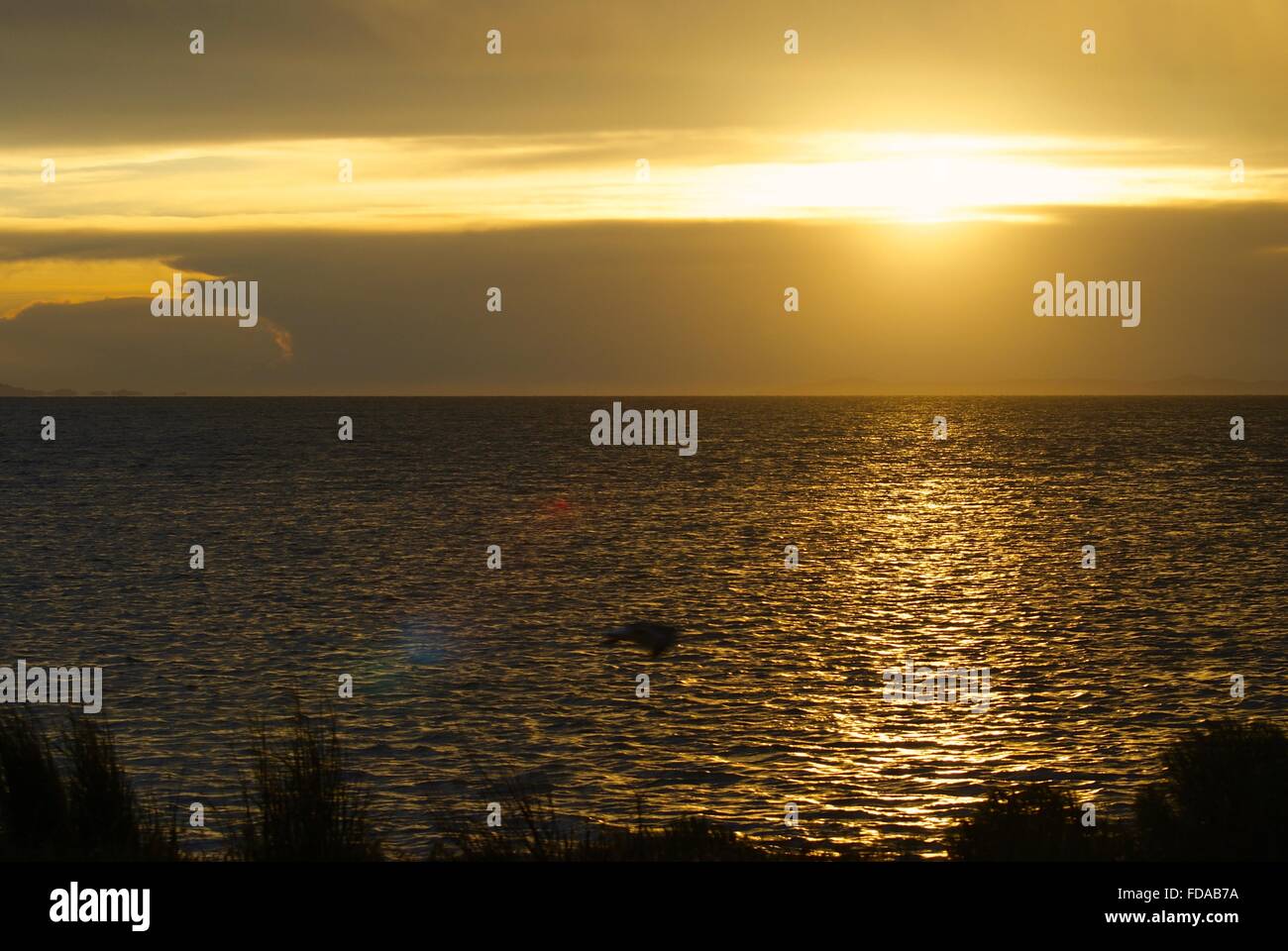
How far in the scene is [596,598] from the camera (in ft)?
157

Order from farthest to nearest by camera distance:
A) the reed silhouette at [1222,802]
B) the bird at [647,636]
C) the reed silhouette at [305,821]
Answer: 1. the bird at [647,636]
2. the reed silhouette at [1222,802]
3. the reed silhouette at [305,821]

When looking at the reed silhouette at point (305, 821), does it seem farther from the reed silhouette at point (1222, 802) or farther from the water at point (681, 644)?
the reed silhouette at point (1222, 802)

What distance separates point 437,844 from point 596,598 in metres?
32.5

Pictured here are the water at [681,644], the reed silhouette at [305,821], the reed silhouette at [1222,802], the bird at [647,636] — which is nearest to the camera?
the reed silhouette at [305,821]

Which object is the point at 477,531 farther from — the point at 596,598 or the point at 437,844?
the point at 437,844

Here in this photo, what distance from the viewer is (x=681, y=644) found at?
3872 centimetres

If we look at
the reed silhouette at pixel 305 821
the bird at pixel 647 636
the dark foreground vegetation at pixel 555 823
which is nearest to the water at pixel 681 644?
the bird at pixel 647 636

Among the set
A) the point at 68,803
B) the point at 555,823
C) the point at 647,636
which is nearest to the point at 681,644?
the point at 647,636

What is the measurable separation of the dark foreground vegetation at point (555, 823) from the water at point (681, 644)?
394 cm

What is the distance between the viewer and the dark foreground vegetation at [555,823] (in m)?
14.1

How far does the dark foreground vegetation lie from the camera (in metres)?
14.1

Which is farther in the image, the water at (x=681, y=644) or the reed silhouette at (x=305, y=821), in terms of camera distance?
the water at (x=681, y=644)

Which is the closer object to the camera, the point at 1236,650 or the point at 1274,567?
the point at 1236,650
